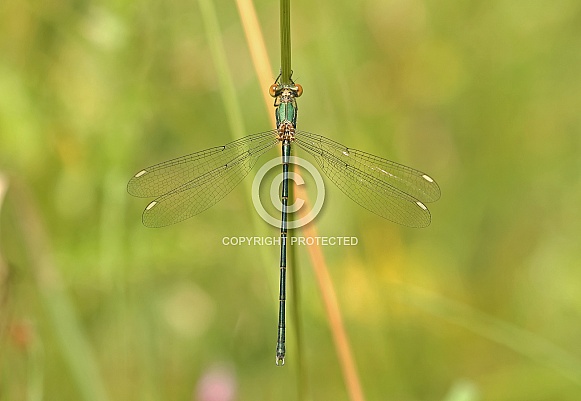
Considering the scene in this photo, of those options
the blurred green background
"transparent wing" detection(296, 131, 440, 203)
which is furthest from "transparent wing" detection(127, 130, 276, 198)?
the blurred green background

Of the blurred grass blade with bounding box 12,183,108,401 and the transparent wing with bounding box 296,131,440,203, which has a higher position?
the transparent wing with bounding box 296,131,440,203

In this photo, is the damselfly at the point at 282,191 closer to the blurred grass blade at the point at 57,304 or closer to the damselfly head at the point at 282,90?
the damselfly head at the point at 282,90

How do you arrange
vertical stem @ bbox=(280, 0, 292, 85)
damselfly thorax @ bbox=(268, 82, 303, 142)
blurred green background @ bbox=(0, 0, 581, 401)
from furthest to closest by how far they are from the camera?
blurred green background @ bbox=(0, 0, 581, 401) → damselfly thorax @ bbox=(268, 82, 303, 142) → vertical stem @ bbox=(280, 0, 292, 85)

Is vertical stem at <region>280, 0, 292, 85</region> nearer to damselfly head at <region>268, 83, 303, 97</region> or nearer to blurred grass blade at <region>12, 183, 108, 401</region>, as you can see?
damselfly head at <region>268, 83, 303, 97</region>

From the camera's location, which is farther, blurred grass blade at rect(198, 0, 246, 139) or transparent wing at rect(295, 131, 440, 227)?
transparent wing at rect(295, 131, 440, 227)

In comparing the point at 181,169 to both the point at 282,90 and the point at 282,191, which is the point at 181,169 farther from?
the point at 282,90

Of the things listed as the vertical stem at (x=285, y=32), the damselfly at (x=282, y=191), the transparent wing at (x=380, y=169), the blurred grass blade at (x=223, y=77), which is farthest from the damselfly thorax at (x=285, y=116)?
the vertical stem at (x=285, y=32)
